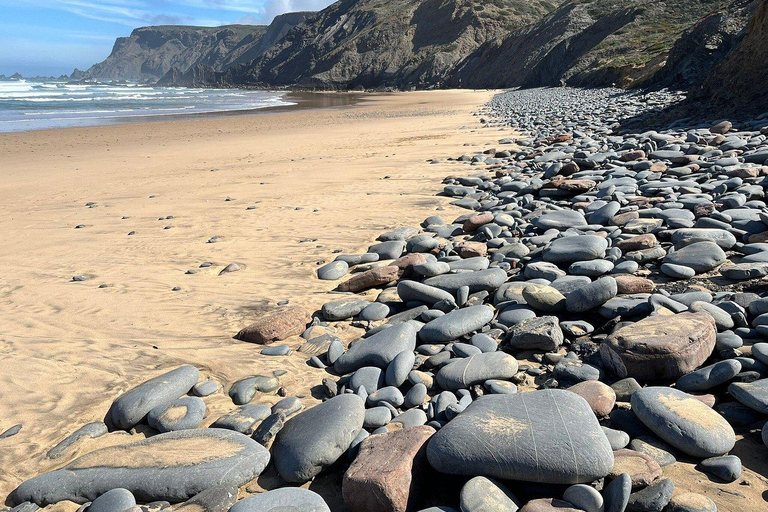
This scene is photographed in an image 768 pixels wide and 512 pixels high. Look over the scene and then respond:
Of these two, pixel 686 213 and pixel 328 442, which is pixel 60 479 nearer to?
pixel 328 442

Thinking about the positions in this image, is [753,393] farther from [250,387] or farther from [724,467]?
[250,387]

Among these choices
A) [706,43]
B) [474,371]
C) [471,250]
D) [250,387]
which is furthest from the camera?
[706,43]

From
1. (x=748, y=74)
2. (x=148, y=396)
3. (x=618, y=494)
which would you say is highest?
(x=748, y=74)

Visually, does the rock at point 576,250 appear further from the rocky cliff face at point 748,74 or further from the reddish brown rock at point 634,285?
the rocky cliff face at point 748,74

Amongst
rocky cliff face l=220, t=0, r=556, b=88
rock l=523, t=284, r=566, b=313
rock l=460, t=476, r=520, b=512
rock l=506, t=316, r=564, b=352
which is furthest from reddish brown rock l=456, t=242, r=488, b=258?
rocky cliff face l=220, t=0, r=556, b=88

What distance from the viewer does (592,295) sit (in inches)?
118

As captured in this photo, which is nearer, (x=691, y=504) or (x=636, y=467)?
(x=691, y=504)

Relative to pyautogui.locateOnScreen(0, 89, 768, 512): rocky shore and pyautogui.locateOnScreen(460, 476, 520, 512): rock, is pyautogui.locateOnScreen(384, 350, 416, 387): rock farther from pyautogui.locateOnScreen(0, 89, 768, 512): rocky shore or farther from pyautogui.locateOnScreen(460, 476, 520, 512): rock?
pyautogui.locateOnScreen(460, 476, 520, 512): rock

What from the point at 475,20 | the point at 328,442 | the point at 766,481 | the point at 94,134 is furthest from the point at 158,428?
the point at 475,20

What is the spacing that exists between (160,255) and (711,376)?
458cm

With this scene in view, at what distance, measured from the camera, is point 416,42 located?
80.3 meters

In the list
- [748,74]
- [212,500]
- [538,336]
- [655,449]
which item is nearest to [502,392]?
[538,336]

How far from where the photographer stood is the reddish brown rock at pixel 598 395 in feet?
7.13

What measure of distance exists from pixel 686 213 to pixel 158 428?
13.3 ft
